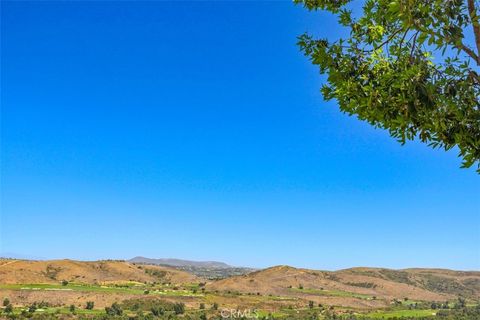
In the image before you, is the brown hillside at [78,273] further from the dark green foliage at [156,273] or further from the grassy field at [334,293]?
the grassy field at [334,293]

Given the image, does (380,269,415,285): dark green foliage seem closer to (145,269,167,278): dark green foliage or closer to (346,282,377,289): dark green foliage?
(346,282,377,289): dark green foliage

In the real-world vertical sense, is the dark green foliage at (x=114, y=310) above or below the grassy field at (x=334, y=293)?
below

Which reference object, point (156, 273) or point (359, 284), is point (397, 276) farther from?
point (156, 273)

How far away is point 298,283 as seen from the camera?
136 meters

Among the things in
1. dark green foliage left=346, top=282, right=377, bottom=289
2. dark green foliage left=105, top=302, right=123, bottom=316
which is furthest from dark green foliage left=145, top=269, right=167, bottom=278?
dark green foliage left=105, top=302, right=123, bottom=316

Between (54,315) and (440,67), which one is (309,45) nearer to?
(440,67)

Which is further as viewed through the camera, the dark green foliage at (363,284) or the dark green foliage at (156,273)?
the dark green foliage at (156,273)

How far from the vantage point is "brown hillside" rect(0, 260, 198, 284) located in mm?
106319

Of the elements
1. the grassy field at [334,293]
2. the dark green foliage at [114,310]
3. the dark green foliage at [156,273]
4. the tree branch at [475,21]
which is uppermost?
the tree branch at [475,21]

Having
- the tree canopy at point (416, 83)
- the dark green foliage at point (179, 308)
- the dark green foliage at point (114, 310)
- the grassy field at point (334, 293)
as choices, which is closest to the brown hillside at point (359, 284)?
the grassy field at point (334, 293)

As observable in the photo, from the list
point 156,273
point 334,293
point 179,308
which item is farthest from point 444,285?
point 179,308

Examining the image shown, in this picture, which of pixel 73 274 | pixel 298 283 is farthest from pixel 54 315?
pixel 298 283

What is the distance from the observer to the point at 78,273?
124 metres

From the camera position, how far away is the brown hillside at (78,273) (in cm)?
10632
